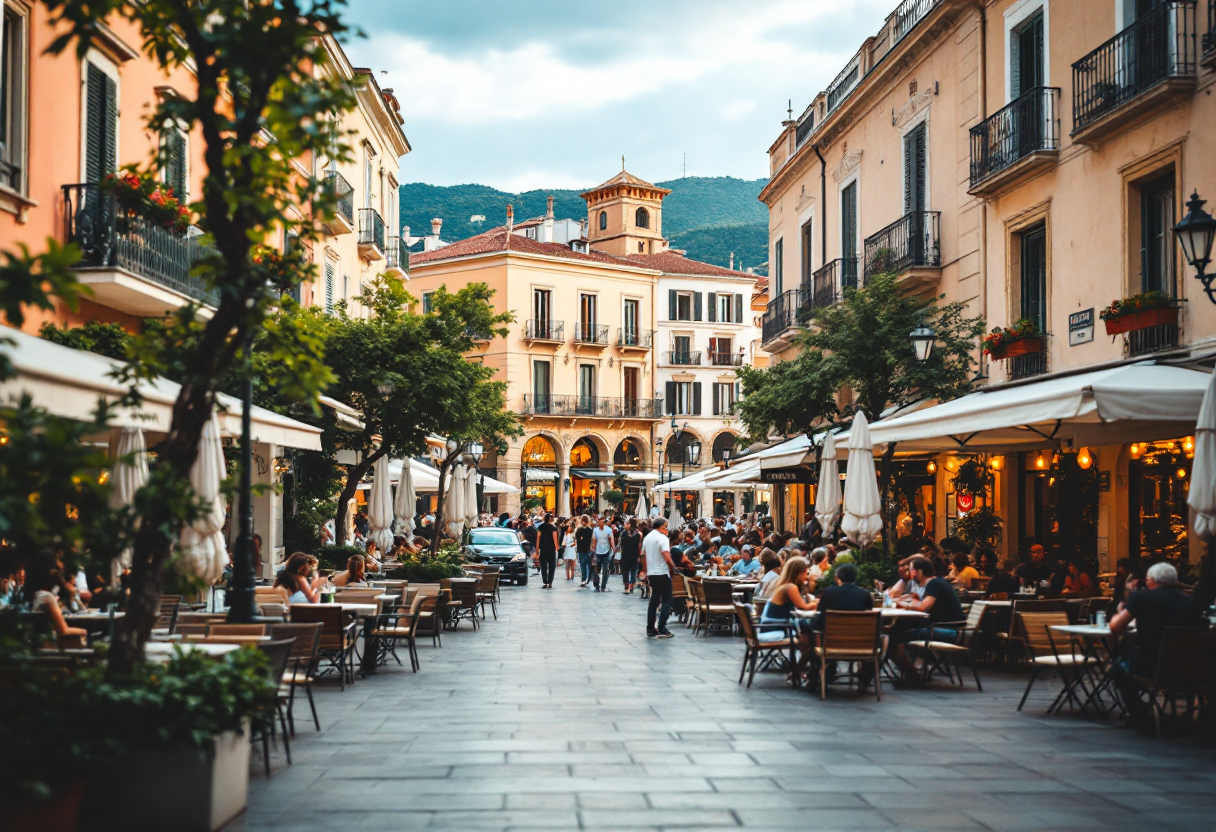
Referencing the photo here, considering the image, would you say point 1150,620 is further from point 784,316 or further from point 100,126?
point 784,316

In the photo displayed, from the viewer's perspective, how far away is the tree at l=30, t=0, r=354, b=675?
6152 mm

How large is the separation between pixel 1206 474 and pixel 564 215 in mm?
127627

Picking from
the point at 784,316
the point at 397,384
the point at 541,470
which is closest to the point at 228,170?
the point at 397,384

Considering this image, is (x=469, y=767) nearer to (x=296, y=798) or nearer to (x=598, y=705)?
(x=296, y=798)

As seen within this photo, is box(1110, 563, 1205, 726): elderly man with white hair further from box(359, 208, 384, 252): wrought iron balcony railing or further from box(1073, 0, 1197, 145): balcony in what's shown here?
box(359, 208, 384, 252): wrought iron balcony railing

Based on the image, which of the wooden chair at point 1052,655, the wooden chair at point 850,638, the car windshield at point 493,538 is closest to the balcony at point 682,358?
the car windshield at point 493,538

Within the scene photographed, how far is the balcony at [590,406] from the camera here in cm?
6412

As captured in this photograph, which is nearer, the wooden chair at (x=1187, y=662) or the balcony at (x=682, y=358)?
the wooden chair at (x=1187, y=662)

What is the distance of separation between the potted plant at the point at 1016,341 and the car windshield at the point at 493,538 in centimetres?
1710

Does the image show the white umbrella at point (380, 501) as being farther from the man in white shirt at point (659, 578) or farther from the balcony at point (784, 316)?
the balcony at point (784, 316)

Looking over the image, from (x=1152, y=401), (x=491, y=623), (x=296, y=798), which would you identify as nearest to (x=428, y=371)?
(x=491, y=623)

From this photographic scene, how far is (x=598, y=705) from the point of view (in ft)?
36.7

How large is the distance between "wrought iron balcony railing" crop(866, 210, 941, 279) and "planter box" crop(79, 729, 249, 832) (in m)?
18.4

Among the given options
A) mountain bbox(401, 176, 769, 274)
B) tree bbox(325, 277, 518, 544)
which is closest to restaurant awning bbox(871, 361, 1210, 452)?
tree bbox(325, 277, 518, 544)
